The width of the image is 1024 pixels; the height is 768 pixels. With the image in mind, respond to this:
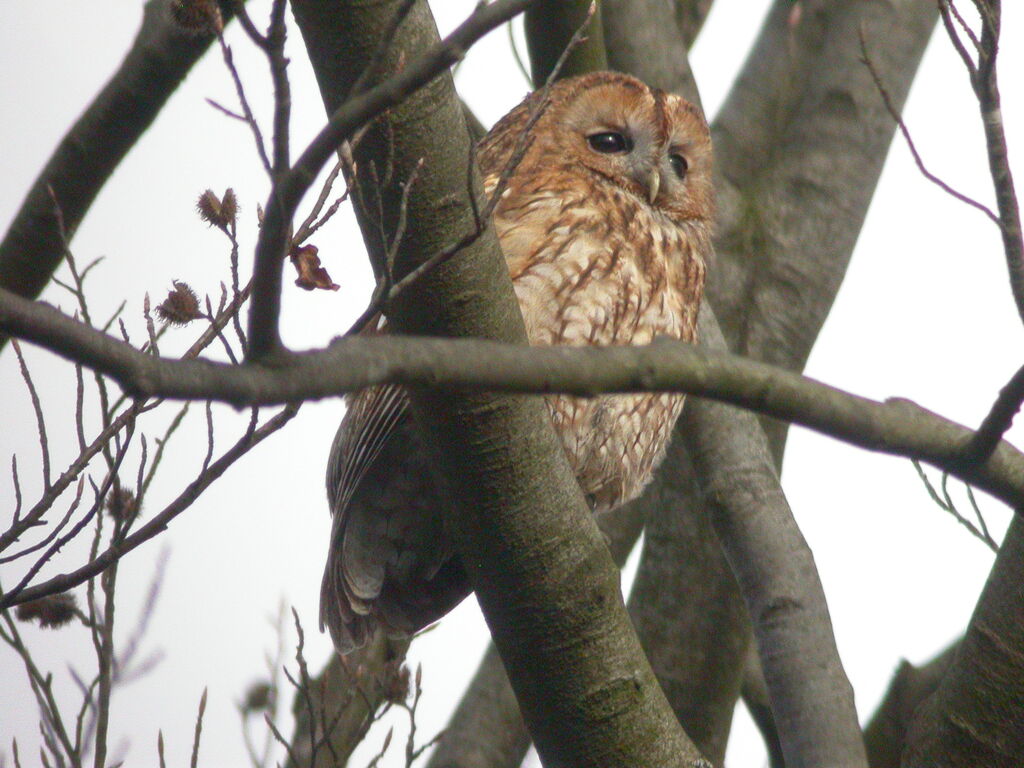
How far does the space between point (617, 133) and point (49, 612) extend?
2.07m

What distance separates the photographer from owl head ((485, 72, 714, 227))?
369 cm

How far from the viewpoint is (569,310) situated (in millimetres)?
3129

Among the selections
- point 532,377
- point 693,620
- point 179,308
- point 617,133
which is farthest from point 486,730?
point 532,377

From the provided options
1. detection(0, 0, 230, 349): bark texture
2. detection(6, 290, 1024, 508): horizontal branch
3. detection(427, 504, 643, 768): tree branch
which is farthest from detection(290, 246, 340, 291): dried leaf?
detection(427, 504, 643, 768): tree branch

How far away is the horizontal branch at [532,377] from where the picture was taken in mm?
1218

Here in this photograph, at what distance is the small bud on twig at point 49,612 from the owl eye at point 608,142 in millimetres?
1952

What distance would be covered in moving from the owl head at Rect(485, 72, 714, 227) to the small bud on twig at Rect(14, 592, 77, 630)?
1720mm

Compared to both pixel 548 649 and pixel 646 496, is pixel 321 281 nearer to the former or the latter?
pixel 548 649

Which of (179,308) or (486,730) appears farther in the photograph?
(486,730)

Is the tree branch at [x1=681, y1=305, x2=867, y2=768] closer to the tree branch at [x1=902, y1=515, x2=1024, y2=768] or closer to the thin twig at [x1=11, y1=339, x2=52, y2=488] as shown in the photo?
the tree branch at [x1=902, y1=515, x2=1024, y2=768]

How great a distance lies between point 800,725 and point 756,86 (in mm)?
2960

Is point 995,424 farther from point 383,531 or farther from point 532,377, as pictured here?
point 383,531

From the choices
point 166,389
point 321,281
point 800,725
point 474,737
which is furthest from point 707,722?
point 166,389

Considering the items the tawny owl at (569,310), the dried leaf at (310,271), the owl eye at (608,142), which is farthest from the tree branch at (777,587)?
the dried leaf at (310,271)
